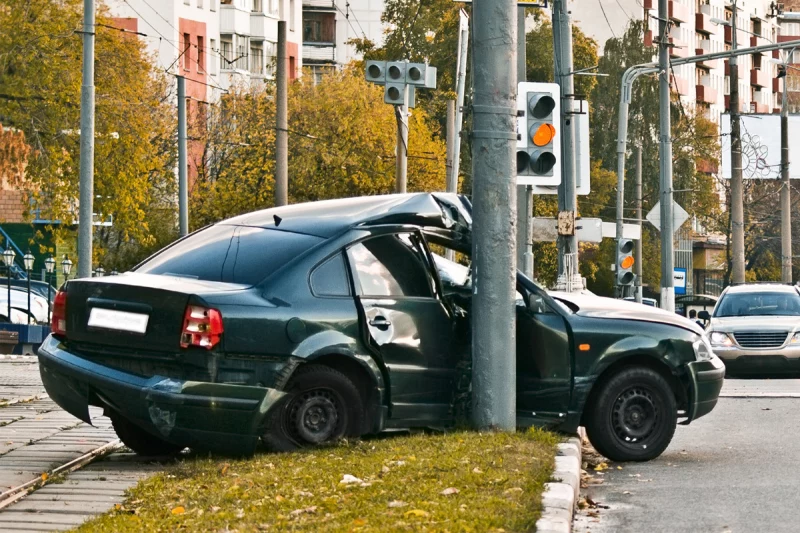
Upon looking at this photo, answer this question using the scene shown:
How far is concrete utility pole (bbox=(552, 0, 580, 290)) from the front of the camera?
82.2 ft

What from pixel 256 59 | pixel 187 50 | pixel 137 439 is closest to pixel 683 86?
pixel 256 59

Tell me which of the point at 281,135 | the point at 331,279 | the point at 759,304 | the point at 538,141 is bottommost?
the point at 759,304

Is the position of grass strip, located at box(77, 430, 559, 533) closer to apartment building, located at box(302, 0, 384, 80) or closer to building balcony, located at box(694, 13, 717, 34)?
apartment building, located at box(302, 0, 384, 80)

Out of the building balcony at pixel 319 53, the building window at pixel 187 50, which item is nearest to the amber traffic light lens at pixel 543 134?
the building window at pixel 187 50

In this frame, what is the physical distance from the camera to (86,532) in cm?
775

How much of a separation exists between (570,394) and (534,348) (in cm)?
45

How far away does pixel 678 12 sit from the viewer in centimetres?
12175

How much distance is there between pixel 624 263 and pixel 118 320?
27404mm

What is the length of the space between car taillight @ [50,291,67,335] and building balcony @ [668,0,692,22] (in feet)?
364

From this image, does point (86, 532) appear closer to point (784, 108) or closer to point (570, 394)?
point (570, 394)

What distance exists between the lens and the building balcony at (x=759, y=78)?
141375mm

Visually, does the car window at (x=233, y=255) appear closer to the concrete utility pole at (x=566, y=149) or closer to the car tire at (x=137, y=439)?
the car tire at (x=137, y=439)

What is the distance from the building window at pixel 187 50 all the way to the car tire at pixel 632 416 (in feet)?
241

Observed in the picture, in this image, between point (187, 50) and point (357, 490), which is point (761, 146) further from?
point (357, 490)
